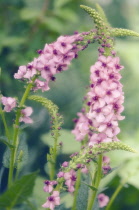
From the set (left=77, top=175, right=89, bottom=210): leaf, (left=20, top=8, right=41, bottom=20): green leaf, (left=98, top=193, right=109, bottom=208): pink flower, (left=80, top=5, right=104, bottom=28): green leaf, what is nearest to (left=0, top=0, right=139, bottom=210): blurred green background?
(left=20, top=8, right=41, bottom=20): green leaf

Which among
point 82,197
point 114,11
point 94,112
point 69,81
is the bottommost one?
point 82,197

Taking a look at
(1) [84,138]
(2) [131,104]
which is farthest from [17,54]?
(1) [84,138]

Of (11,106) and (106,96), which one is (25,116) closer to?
(11,106)

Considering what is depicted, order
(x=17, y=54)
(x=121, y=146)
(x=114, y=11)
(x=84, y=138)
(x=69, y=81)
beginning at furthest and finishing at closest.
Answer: (x=114, y=11), (x=69, y=81), (x=17, y=54), (x=84, y=138), (x=121, y=146)

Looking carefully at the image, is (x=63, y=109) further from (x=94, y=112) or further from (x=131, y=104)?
(x=94, y=112)

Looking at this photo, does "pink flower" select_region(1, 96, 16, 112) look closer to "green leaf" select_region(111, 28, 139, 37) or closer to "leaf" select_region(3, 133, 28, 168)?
"leaf" select_region(3, 133, 28, 168)

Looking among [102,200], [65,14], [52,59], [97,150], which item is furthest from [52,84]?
[97,150]
